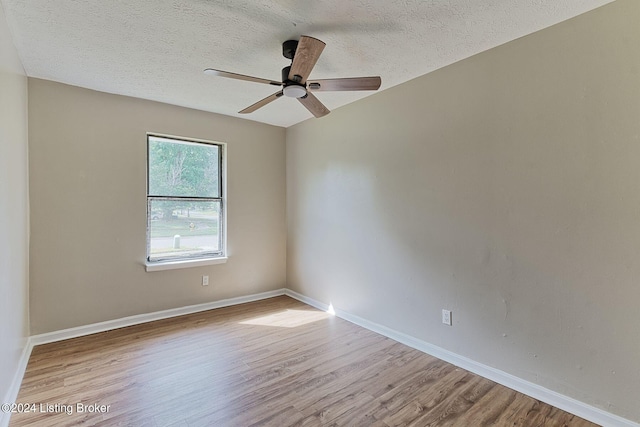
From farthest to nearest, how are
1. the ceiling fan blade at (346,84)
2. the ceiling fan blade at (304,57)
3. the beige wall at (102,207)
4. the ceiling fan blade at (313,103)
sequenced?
the beige wall at (102,207) < the ceiling fan blade at (313,103) < the ceiling fan blade at (346,84) < the ceiling fan blade at (304,57)

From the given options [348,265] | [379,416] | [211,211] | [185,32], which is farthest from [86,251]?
[379,416]

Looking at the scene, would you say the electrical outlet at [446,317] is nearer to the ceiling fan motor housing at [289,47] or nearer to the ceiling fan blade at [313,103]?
the ceiling fan blade at [313,103]

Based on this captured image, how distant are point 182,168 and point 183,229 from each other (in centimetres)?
75

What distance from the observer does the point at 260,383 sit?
2182 millimetres

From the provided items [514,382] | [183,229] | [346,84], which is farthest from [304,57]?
[183,229]

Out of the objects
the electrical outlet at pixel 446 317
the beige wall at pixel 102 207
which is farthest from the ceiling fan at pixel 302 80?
the electrical outlet at pixel 446 317

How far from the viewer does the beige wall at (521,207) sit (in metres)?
1.72

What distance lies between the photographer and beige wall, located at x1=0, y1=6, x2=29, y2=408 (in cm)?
177

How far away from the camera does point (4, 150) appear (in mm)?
1809

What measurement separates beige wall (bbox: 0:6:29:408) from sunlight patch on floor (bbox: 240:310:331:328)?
5.98ft

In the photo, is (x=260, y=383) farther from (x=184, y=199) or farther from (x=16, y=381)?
(x=184, y=199)

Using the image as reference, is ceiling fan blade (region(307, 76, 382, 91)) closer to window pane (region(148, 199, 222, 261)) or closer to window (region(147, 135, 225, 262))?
window (region(147, 135, 225, 262))

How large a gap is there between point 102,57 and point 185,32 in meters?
0.87

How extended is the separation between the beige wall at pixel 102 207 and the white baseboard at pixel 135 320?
55 mm
